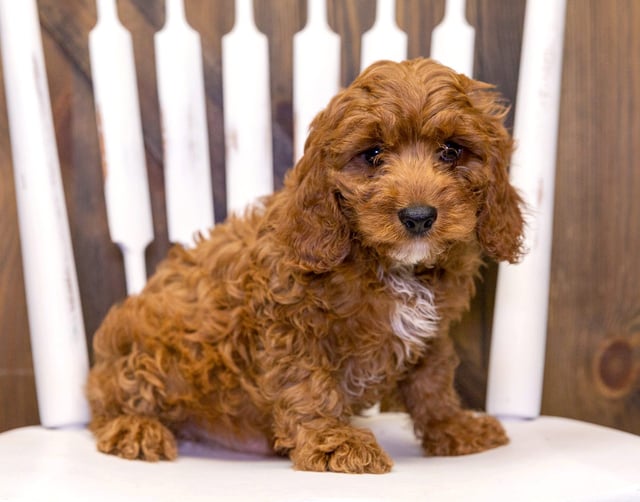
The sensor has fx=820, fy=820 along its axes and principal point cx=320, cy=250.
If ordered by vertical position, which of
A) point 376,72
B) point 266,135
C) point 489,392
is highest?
point 376,72

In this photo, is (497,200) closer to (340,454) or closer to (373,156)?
(373,156)

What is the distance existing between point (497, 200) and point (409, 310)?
33 centimetres

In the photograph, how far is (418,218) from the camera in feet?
5.57

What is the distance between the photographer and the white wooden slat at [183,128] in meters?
2.34

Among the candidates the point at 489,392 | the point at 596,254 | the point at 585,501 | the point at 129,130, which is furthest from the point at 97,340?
the point at 596,254

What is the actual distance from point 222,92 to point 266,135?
1.11 ft

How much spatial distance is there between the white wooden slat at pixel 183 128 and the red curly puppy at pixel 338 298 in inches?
6.7

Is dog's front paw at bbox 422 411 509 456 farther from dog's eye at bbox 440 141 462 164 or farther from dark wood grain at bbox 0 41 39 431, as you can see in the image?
dark wood grain at bbox 0 41 39 431

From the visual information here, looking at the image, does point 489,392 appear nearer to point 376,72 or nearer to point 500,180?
point 500,180

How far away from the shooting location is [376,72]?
1832 millimetres

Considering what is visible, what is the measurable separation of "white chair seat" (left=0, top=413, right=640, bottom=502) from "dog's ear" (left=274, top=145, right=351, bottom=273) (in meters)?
0.47

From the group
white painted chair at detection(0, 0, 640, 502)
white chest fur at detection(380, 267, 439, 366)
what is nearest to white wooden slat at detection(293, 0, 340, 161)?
white painted chair at detection(0, 0, 640, 502)

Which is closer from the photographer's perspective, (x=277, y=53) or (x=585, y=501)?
(x=585, y=501)

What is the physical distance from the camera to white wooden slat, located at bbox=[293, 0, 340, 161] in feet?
7.60
